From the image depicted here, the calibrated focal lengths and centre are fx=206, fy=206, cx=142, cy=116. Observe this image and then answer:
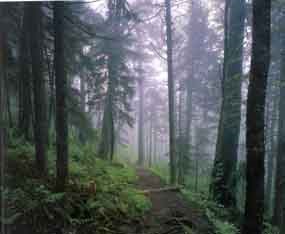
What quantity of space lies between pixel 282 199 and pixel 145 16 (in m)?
6.40

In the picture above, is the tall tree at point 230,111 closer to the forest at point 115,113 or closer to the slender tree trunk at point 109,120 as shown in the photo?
the forest at point 115,113

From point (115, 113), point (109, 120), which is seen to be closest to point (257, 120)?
point (109, 120)

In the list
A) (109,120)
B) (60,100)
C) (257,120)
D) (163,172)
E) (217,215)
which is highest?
(60,100)

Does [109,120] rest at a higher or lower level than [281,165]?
higher

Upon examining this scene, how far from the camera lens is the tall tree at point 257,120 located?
110 inches

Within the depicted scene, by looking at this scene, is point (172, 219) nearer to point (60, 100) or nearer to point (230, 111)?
point (60, 100)

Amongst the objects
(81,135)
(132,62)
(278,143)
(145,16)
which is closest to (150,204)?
(81,135)

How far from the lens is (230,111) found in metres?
5.87

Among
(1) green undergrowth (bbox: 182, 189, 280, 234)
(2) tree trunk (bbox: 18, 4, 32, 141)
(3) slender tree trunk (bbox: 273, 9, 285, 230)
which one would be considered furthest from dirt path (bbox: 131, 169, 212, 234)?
(2) tree trunk (bbox: 18, 4, 32, 141)

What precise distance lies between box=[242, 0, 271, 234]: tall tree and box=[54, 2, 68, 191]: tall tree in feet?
9.77

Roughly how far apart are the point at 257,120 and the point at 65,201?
123 inches

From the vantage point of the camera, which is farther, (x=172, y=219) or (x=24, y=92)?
(x=24, y=92)

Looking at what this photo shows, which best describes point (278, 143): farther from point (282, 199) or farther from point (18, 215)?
point (18, 215)

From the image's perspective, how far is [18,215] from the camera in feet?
→ 8.72
